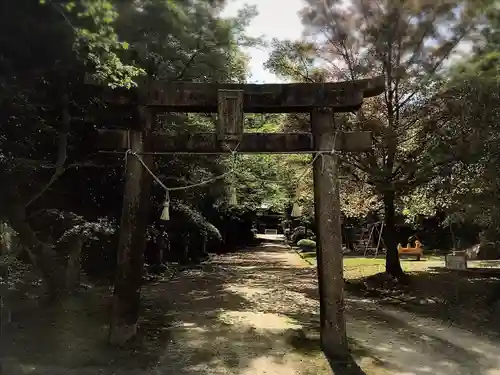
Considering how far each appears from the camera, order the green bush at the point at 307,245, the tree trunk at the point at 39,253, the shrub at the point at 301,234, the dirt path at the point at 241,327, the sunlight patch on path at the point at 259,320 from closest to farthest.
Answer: the dirt path at the point at 241,327 → the tree trunk at the point at 39,253 → the sunlight patch on path at the point at 259,320 → the green bush at the point at 307,245 → the shrub at the point at 301,234

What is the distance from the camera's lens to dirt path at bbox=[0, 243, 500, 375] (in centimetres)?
615

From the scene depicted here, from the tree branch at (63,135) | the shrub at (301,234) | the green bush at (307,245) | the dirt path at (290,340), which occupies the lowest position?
the dirt path at (290,340)

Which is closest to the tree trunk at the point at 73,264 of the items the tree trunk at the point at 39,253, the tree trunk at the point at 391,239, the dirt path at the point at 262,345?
the tree trunk at the point at 39,253

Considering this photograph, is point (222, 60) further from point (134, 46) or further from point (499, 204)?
point (499, 204)

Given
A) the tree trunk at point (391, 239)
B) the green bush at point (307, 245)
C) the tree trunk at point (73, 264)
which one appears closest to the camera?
the tree trunk at point (73, 264)

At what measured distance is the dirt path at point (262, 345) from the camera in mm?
6148

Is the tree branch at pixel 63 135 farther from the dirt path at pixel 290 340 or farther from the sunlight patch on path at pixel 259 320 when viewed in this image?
the sunlight patch on path at pixel 259 320

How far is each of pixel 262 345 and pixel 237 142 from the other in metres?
3.25

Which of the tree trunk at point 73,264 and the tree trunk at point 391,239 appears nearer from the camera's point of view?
the tree trunk at point 73,264

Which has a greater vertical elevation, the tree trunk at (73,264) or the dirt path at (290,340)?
the tree trunk at (73,264)

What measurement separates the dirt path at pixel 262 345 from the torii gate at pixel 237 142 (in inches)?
26.4

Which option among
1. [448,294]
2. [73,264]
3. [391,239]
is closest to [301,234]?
[391,239]

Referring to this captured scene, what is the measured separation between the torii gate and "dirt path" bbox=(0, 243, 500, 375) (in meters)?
0.67

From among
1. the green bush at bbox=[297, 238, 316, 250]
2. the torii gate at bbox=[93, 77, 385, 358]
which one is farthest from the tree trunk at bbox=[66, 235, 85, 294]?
the green bush at bbox=[297, 238, 316, 250]
